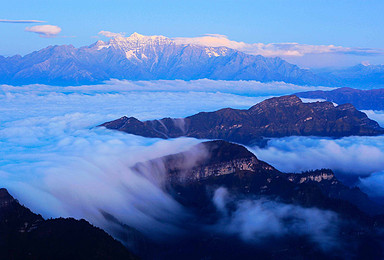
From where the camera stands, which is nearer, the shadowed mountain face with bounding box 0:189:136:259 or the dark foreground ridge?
the shadowed mountain face with bounding box 0:189:136:259

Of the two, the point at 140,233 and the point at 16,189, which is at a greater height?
the point at 16,189

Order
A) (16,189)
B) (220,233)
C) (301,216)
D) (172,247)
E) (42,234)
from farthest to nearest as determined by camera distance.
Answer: (301,216)
(220,233)
(172,247)
(16,189)
(42,234)

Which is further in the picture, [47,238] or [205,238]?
[205,238]

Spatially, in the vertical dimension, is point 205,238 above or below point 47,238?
below

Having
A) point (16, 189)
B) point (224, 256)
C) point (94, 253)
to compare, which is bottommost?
point (224, 256)

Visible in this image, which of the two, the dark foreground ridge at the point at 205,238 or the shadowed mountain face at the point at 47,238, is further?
the dark foreground ridge at the point at 205,238

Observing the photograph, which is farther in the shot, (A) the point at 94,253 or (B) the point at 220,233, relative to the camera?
(B) the point at 220,233

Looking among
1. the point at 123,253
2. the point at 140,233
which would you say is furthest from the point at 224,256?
the point at 123,253

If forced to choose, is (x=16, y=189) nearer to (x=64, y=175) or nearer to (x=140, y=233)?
(x=64, y=175)
